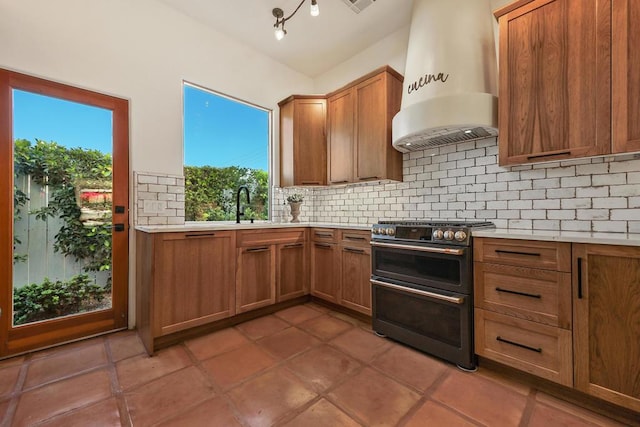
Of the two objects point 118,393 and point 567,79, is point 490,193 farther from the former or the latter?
point 118,393

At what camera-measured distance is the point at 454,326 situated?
1.80 metres

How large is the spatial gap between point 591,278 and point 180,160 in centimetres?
319

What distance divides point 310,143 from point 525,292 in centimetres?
256

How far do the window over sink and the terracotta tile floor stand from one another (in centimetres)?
144

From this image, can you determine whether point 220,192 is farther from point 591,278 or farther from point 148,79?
point 591,278

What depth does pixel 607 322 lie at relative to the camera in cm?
133

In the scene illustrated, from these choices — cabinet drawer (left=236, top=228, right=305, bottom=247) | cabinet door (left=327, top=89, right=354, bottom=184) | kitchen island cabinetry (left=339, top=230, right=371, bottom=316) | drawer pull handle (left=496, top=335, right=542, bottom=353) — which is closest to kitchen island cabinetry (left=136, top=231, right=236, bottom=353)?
cabinet drawer (left=236, top=228, right=305, bottom=247)

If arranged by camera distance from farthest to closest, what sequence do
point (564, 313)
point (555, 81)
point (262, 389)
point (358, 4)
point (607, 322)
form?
point (358, 4) < point (555, 81) < point (262, 389) < point (564, 313) < point (607, 322)

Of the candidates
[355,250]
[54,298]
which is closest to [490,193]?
[355,250]

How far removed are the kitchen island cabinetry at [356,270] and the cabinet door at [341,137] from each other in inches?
30.0

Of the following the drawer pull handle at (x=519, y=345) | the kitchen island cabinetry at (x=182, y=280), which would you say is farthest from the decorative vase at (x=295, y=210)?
the drawer pull handle at (x=519, y=345)

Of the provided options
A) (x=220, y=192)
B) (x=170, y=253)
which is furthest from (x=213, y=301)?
(x=220, y=192)

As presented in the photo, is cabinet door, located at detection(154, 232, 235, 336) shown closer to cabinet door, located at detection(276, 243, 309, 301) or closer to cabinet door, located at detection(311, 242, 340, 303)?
cabinet door, located at detection(276, 243, 309, 301)

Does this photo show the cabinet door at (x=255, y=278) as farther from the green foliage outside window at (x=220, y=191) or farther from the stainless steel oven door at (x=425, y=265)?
the stainless steel oven door at (x=425, y=265)
